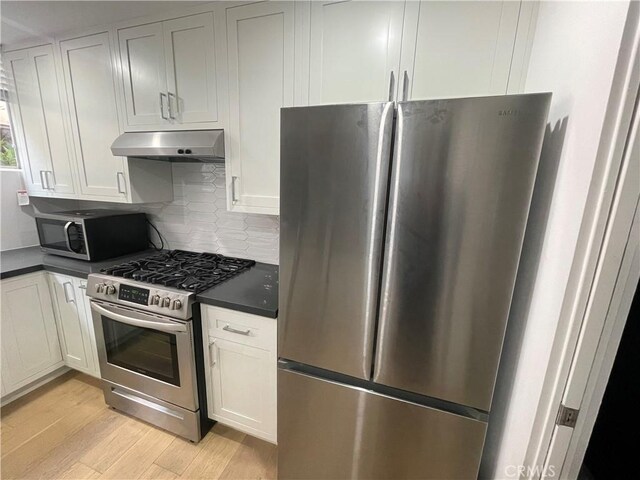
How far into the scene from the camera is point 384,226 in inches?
38.3

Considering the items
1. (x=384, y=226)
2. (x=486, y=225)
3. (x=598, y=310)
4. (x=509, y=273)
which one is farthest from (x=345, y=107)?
(x=598, y=310)

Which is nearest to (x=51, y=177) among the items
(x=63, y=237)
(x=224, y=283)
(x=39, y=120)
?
(x=39, y=120)

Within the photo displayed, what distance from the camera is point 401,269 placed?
3.18 feet

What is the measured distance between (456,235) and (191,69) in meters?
1.64

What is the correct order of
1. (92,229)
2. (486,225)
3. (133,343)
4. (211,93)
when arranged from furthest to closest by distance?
(92,229) → (133,343) → (211,93) → (486,225)

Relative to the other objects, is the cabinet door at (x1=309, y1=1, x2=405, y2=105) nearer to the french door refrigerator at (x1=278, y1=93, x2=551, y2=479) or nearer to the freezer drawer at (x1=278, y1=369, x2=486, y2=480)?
the french door refrigerator at (x1=278, y1=93, x2=551, y2=479)

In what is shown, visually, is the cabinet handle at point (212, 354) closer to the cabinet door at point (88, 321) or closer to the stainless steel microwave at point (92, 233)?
the cabinet door at point (88, 321)

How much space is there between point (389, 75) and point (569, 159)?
79 centimetres

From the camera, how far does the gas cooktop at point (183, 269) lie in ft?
5.14

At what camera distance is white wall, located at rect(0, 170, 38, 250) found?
2158 mm

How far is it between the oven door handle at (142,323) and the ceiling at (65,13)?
5.45 ft

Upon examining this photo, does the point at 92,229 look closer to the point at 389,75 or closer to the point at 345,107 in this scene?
the point at 345,107

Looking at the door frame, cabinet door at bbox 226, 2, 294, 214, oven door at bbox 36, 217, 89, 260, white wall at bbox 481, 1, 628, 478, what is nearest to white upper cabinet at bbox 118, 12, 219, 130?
cabinet door at bbox 226, 2, 294, 214

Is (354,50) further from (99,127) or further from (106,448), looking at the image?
(106,448)
